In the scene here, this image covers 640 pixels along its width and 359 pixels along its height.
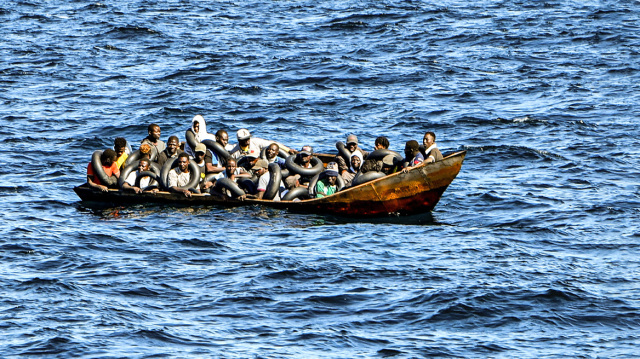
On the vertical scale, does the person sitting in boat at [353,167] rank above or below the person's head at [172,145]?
below

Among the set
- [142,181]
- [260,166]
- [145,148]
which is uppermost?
[145,148]

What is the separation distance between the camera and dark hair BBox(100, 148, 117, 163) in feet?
89.0

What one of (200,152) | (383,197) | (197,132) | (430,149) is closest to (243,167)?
(200,152)

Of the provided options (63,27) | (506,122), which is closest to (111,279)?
(506,122)

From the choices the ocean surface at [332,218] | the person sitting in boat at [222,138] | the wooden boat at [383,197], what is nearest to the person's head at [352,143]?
the wooden boat at [383,197]

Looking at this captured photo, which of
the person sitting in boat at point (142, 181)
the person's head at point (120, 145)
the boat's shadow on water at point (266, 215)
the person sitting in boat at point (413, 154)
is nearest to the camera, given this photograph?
the boat's shadow on water at point (266, 215)

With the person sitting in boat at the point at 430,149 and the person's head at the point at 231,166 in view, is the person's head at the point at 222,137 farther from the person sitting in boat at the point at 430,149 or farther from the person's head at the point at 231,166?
the person sitting in boat at the point at 430,149

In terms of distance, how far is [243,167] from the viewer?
90.2 ft

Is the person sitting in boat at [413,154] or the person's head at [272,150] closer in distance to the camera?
the person sitting in boat at [413,154]

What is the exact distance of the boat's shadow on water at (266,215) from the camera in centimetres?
2589

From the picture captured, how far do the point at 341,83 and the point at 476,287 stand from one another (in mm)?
23396

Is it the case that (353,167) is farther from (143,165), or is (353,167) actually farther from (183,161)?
(143,165)

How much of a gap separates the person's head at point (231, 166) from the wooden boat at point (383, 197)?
2.52 ft

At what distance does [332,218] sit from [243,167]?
3082mm
